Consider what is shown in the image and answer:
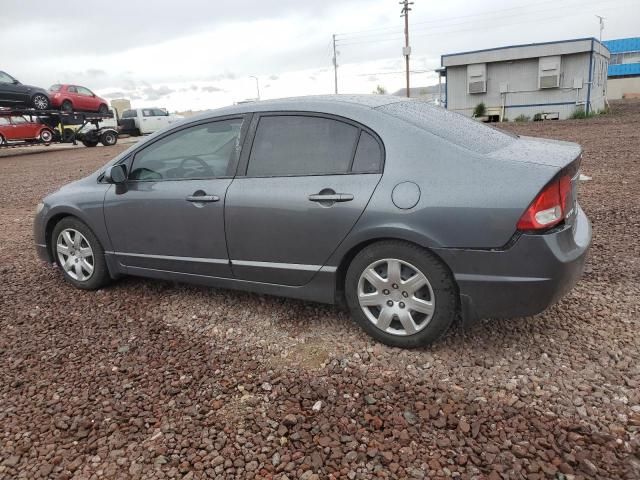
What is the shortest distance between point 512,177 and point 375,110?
3.23ft

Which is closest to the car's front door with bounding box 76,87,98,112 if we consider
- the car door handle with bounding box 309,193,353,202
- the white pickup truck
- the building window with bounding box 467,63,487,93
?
the white pickup truck

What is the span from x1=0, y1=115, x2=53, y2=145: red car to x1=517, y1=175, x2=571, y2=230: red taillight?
22740mm

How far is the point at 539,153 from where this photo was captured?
121 inches

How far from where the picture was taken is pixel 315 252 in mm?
3293

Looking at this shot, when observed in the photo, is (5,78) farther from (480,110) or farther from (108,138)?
(480,110)

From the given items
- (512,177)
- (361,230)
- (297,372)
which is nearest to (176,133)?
(361,230)

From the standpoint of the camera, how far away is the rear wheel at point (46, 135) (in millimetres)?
22016

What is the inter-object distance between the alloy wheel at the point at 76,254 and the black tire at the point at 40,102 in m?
19.3

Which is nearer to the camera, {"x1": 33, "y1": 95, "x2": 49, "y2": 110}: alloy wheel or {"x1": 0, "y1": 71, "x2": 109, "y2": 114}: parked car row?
{"x1": 0, "y1": 71, "x2": 109, "y2": 114}: parked car row

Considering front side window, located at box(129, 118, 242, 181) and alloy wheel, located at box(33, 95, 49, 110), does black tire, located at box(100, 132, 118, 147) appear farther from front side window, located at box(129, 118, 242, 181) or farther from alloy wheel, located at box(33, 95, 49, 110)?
front side window, located at box(129, 118, 242, 181)

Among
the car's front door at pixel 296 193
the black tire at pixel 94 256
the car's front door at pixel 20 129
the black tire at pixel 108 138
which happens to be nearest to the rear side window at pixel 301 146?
the car's front door at pixel 296 193

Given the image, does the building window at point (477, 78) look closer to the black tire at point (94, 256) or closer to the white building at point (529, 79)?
the white building at point (529, 79)

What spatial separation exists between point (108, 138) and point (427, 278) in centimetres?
Answer: 2548

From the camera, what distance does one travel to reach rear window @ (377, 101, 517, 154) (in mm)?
3086
